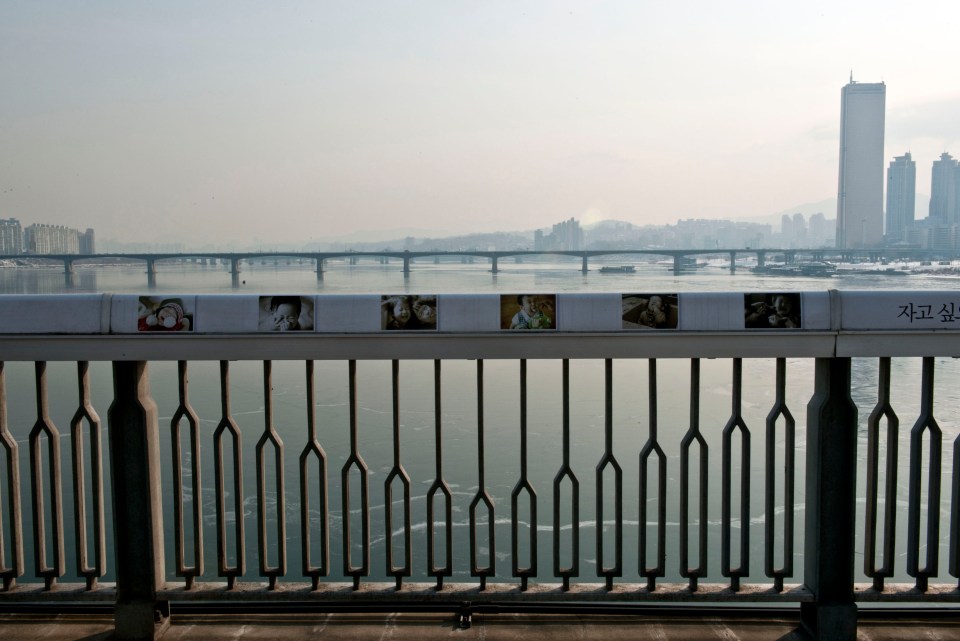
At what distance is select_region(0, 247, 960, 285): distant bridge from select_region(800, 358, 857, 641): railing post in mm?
36332

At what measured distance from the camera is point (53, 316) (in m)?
2.00

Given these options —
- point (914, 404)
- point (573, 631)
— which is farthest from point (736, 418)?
point (914, 404)

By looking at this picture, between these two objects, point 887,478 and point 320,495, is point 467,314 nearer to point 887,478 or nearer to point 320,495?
point 320,495

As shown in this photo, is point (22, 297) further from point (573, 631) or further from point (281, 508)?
point (573, 631)

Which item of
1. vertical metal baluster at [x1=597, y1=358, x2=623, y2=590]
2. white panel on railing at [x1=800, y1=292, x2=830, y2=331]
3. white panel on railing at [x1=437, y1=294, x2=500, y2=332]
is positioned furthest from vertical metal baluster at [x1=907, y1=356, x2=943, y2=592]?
white panel on railing at [x1=437, y1=294, x2=500, y2=332]

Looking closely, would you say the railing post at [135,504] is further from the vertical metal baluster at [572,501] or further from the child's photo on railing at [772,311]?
the child's photo on railing at [772,311]

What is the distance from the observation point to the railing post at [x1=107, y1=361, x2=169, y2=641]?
2041mm

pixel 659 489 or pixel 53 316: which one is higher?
pixel 53 316

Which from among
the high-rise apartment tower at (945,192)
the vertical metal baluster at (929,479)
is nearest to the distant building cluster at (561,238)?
the high-rise apartment tower at (945,192)

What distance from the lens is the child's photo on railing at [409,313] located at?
6.54 ft

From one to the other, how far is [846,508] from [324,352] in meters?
1.36

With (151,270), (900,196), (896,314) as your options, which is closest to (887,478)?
(896,314)

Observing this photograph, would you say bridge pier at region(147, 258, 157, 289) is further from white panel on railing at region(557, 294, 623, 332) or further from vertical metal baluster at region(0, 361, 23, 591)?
white panel on railing at region(557, 294, 623, 332)

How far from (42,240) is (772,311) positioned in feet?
157
